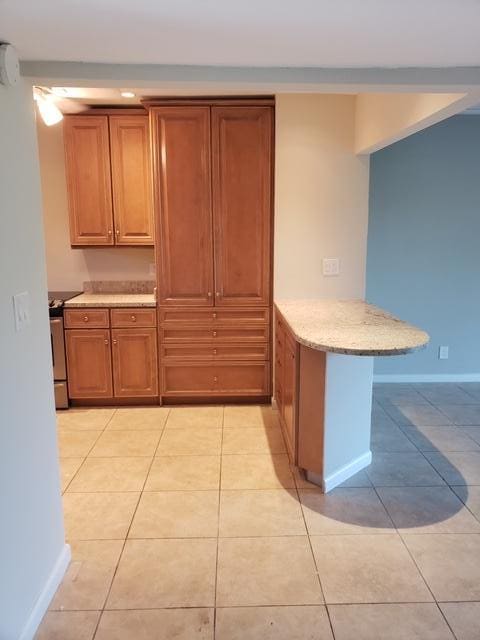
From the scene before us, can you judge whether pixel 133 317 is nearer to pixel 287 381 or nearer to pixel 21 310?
pixel 287 381

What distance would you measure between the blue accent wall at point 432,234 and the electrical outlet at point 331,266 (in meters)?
0.75

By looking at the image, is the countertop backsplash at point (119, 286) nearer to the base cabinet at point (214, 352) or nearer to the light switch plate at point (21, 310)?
the base cabinet at point (214, 352)

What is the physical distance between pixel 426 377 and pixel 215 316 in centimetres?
216

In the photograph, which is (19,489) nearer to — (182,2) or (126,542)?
(126,542)

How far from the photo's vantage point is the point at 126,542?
229cm

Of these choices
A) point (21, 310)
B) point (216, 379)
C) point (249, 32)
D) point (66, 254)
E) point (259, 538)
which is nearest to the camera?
point (249, 32)

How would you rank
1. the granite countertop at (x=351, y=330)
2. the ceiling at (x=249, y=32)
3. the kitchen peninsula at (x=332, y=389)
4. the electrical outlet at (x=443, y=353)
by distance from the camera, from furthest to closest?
the electrical outlet at (x=443, y=353), the kitchen peninsula at (x=332, y=389), the granite countertop at (x=351, y=330), the ceiling at (x=249, y=32)

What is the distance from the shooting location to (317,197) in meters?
3.68

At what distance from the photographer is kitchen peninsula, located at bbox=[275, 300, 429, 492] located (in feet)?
8.32

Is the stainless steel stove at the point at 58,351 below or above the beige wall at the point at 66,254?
below

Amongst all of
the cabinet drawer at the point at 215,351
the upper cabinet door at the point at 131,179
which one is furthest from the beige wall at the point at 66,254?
the cabinet drawer at the point at 215,351

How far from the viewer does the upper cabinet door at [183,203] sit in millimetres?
3633

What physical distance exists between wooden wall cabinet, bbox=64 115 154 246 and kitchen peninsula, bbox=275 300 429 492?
1.67m

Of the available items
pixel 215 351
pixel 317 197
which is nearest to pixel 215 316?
pixel 215 351
